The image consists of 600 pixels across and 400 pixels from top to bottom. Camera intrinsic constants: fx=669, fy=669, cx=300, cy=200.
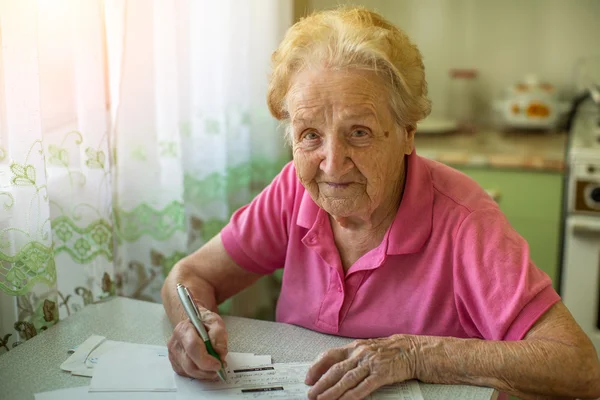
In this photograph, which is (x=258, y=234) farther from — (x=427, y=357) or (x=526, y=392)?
(x=526, y=392)

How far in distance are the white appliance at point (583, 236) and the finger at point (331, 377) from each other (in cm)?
161

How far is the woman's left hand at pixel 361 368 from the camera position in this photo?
3.44 feet

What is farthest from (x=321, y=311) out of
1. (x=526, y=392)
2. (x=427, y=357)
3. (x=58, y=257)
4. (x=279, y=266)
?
(x=58, y=257)

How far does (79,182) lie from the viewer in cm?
142

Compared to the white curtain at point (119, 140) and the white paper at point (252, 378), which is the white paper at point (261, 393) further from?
the white curtain at point (119, 140)

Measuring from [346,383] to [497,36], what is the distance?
96.2 inches

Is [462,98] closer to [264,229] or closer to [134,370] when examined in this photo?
[264,229]

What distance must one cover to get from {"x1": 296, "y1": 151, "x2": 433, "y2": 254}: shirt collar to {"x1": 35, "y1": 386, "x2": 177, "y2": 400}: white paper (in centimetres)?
51

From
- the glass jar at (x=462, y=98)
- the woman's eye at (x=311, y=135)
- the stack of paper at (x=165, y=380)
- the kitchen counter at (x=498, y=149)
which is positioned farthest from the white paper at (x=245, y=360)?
the glass jar at (x=462, y=98)

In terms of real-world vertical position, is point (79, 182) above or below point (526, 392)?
above

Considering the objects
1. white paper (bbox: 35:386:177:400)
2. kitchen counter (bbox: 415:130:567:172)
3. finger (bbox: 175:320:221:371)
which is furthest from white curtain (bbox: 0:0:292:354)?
kitchen counter (bbox: 415:130:567:172)

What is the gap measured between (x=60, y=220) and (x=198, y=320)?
0.43m

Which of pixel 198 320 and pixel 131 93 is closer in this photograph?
pixel 198 320

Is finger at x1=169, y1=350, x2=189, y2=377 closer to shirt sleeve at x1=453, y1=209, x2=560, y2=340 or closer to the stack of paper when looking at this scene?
the stack of paper
